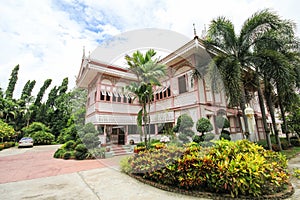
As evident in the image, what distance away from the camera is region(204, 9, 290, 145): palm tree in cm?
739

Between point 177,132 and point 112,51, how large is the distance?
590 centimetres

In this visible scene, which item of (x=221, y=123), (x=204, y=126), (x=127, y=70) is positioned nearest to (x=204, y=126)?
(x=204, y=126)

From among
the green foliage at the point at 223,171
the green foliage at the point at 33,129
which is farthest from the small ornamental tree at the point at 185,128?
the green foliage at the point at 33,129

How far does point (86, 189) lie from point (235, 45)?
963 cm

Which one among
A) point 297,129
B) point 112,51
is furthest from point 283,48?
point 112,51

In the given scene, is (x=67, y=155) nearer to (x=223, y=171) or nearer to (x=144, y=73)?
(x=144, y=73)

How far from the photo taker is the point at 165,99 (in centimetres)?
1130

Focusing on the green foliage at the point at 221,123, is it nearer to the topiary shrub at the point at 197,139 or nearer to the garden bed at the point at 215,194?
the topiary shrub at the point at 197,139

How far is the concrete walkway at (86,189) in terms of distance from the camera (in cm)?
391

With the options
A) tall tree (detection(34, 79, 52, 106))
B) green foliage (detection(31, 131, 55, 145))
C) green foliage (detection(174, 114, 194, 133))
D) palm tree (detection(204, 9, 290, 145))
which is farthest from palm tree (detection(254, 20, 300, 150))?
tall tree (detection(34, 79, 52, 106))

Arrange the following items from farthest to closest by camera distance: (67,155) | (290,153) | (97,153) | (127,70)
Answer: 1. (127,70)
2. (67,155)
3. (97,153)
4. (290,153)

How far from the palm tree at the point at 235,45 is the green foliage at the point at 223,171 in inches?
138

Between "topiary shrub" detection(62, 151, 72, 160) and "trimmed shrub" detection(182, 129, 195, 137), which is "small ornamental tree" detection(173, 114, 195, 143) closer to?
"trimmed shrub" detection(182, 129, 195, 137)

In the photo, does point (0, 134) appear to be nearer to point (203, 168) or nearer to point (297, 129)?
point (203, 168)
